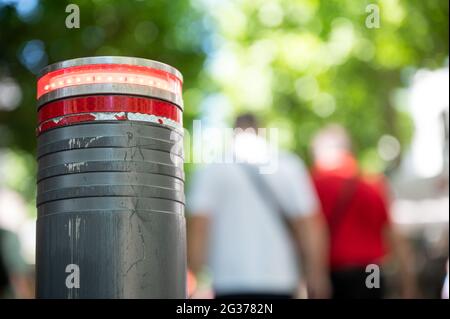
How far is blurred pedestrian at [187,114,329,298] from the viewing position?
5.29 meters

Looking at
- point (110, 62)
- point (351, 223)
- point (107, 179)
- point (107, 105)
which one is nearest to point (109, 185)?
point (107, 179)

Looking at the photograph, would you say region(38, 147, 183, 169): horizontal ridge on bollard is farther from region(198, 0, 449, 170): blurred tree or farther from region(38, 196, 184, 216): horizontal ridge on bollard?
region(198, 0, 449, 170): blurred tree

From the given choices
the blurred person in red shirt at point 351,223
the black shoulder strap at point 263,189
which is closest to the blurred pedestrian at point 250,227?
the black shoulder strap at point 263,189

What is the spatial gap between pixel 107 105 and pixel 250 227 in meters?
2.94

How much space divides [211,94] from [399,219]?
5.33m

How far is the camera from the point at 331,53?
15453mm

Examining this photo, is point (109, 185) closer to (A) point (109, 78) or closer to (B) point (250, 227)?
(A) point (109, 78)

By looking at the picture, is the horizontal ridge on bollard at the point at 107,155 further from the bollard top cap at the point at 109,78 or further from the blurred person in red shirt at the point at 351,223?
the blurred person in red shirt at the point at 351,223

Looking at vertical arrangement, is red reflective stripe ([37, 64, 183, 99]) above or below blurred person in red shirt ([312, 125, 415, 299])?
below

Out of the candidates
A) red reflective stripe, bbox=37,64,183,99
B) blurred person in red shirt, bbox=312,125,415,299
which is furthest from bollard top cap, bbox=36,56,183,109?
blurred person in red shirt, bbox=312,125,415,299

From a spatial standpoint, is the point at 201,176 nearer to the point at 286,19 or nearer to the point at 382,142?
the point at 286,19

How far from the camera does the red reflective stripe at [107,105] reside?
2508 millimetres

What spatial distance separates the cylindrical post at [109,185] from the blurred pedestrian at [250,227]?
8.95ft

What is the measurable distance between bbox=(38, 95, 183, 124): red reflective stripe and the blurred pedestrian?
9.18ft
